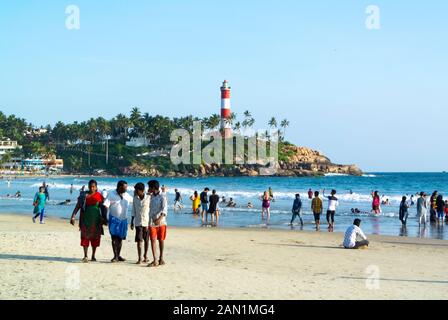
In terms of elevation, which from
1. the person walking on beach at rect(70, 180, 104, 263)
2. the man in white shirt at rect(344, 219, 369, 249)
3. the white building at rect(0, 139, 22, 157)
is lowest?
the man in white shirt at rect(344, 219, 369, 249)

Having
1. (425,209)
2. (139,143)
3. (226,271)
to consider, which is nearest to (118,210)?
(226,271)

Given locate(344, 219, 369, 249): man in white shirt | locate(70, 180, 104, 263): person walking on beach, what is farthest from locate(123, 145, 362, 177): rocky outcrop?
locate(70, 180, 104, 263): person walking on beach

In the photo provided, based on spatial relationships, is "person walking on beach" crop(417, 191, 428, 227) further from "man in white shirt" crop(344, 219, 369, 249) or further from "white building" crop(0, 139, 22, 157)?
"white building" crop(0, 139, 22, 157)

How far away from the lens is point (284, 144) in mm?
159250

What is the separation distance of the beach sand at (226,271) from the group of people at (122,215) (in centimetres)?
56

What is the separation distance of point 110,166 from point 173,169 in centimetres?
1850

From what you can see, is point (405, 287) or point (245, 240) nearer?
point (405, 287)

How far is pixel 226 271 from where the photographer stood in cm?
1084

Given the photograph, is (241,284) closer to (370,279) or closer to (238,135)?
(370,279)

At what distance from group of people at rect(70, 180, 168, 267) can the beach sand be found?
1.84 ft

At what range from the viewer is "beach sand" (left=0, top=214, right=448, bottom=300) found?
8.62 m

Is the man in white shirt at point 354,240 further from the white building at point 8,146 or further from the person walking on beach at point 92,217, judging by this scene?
the white building at point 8,146
